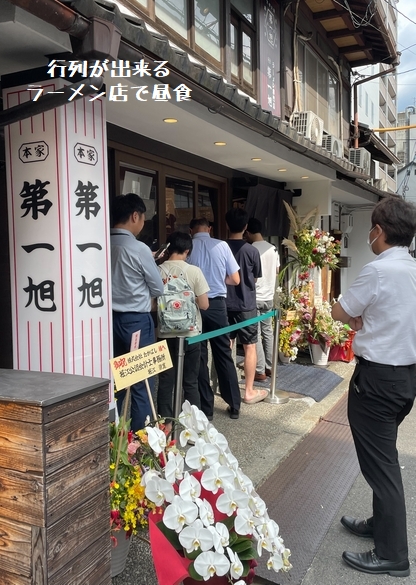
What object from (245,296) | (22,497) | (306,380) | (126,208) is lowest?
(306,380)

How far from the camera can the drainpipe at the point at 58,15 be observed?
2234 mm

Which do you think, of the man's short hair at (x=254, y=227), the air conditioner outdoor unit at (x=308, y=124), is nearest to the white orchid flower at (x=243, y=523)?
the man's short hair at (x=254, y=227)

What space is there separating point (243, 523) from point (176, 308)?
93.8 inches

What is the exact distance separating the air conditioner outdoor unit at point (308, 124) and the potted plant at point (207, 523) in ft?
25.7

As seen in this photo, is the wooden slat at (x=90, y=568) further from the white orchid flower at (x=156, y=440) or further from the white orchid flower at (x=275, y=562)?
the white orchid flower at (x=275, y=562)

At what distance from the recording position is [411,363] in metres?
2.90

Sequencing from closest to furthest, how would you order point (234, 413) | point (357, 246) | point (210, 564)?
point (210, 564) → point (234, 413) → point (357, 246)

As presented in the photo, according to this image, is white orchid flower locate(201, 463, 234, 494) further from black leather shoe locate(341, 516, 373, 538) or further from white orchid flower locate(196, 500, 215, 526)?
black leather shoe locate(341, 516, 373, 538)

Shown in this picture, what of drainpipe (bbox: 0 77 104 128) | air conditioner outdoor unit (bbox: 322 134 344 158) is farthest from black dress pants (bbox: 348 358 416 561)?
air conditioner outdoor unit (bbox: 322 134 344 158)

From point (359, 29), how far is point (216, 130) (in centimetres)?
802

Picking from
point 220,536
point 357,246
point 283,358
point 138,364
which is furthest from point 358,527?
point 357,246

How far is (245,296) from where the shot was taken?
242 inches

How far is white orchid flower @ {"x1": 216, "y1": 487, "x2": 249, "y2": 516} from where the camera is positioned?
216cm

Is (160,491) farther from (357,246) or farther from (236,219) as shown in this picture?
(357,246)
